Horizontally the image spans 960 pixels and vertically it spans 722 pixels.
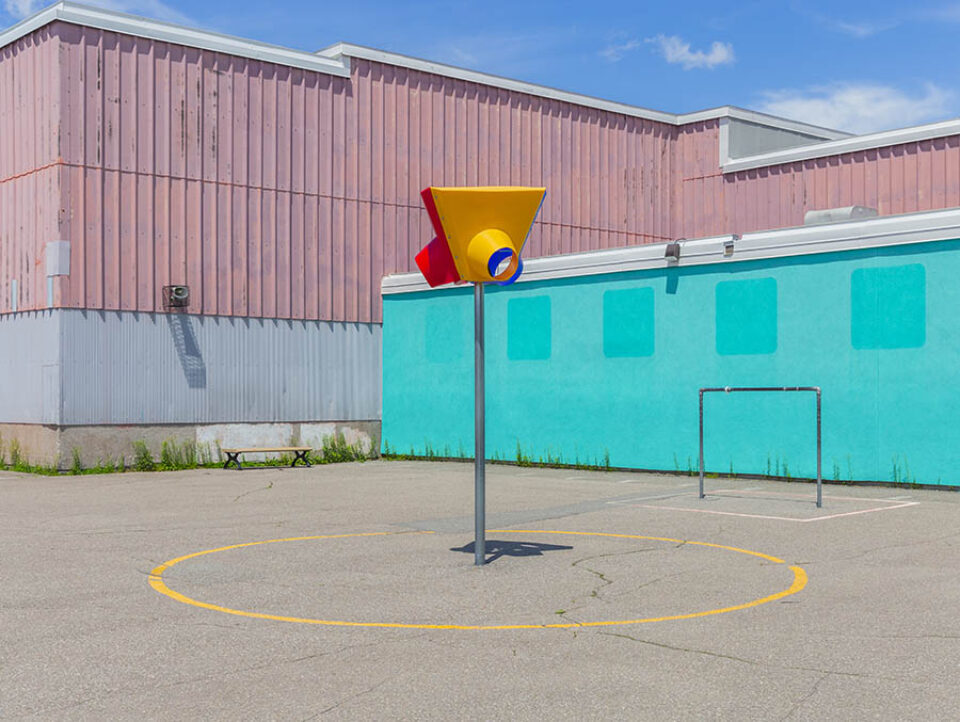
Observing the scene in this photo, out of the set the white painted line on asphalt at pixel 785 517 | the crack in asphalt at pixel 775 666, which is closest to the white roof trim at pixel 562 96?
the white painted line on asphalt at pixel 785 517

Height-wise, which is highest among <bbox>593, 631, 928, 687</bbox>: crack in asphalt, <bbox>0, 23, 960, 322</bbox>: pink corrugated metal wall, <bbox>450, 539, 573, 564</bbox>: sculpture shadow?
<bbox>0, 23, 960, 322</bbox>: pink corrugated metal wall

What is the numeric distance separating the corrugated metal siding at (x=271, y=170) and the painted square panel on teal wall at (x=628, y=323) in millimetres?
6437

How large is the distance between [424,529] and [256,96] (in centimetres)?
1392

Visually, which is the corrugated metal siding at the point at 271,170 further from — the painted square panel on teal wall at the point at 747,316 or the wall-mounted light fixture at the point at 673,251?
the painted square panel on teal wall at the point at 747,316

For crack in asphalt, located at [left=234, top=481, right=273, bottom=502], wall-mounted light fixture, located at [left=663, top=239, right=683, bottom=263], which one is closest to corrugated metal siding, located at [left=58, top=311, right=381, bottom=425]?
crack in asphalt, located at [left=234, top=481, right=273, bottom=502]

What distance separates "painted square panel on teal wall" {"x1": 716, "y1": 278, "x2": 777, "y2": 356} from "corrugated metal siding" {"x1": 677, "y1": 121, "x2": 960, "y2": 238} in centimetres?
940

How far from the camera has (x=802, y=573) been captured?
877 cm

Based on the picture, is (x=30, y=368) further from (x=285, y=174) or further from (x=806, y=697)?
(x=806, y=697)

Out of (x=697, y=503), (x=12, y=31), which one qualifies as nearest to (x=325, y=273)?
(x=12, y=31)

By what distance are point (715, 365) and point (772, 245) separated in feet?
7.17

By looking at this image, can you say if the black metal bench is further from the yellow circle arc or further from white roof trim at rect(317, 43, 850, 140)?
the yellow circle arc

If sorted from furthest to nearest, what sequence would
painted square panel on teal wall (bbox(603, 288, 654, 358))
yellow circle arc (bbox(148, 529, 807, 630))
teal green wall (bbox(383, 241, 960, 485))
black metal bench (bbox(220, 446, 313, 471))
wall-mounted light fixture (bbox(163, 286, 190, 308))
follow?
wall-mounted light fixture (bbox(163, 286, 190, 308)), black metal bench (bbox(220, 446, 313, 471)), painted square panel on teal wall (bbox(603, 288, 654, 358)), teal green wall (bbox(383, 241, 960, 485)), yellow circle arc (bbox(148, 529, 807, 630))

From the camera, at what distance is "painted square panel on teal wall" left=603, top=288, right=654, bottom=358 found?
63.6 ft

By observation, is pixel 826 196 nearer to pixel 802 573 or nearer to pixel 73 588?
pixel 802 573
